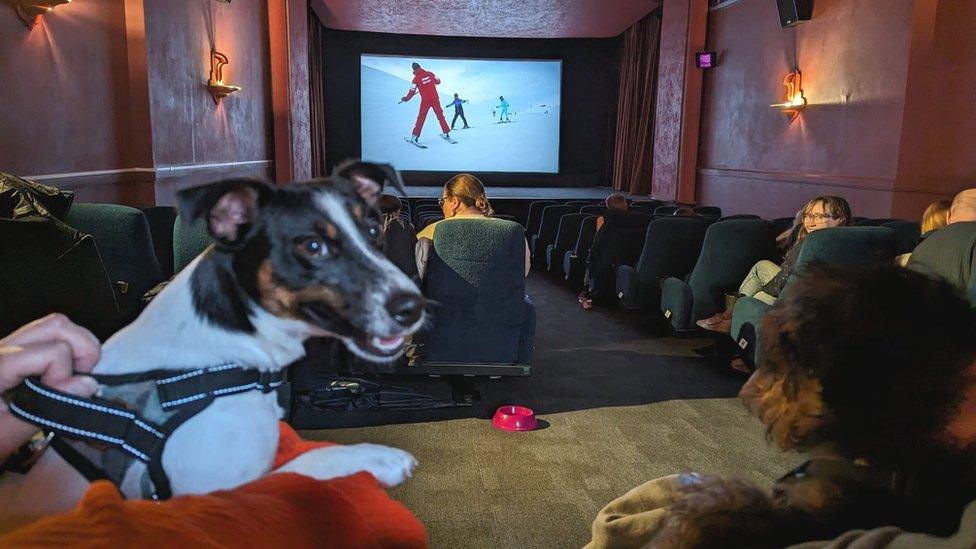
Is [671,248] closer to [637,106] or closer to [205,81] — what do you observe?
[205,81]

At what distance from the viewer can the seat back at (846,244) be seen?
323 cm

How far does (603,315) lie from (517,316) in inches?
99.0

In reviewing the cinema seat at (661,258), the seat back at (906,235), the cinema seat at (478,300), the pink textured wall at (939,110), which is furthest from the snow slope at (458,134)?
the cinema seat at (478,300)

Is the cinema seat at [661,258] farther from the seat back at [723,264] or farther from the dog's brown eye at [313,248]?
the dog's brown eye at [313,248]

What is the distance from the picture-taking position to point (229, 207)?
971mm

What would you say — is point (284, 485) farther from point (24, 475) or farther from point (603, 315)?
point (603, 315)

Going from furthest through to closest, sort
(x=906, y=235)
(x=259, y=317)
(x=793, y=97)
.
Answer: (x=793, y=97) → (x=906, y=235) → (x=259, y=317)

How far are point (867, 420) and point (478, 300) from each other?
2524 millimetres

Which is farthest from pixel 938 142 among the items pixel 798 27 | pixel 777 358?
pixel 777 358

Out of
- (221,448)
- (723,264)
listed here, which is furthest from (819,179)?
(221,448)

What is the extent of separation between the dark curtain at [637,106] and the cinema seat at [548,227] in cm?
436

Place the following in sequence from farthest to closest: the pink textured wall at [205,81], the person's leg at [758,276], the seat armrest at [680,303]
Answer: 1. the pink textured wall at [205,81]
2. the seat armrest at [680,303]
3. the person's leg at [758,276]

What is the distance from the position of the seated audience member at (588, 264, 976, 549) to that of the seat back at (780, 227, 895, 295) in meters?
2.46

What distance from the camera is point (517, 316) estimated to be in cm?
343
